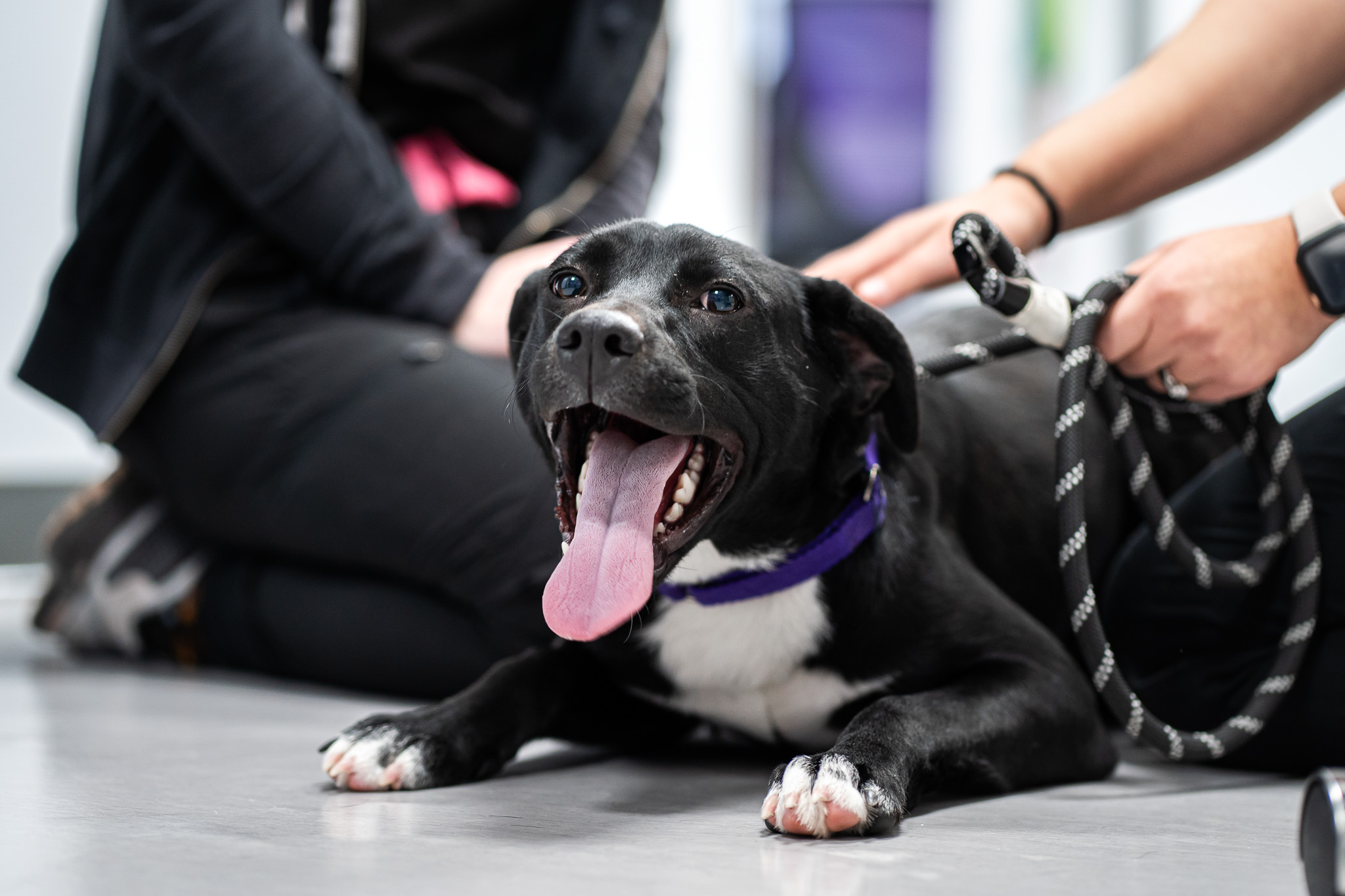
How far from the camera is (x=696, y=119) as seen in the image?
5.53 metres

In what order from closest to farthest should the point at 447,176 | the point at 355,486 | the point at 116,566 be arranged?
the point at 355,486, the point at 116,566, the point at 447,176

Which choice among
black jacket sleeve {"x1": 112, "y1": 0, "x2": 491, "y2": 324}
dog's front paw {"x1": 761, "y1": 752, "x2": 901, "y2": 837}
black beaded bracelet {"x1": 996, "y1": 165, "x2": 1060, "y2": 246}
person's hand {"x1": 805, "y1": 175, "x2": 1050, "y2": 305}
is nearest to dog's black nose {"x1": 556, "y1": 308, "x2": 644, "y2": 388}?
dog's front paw {"x1": 761, "y1": 752, "x2": 901, "y2": 837}

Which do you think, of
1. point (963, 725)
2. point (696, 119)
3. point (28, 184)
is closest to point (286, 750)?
point (963, 725)

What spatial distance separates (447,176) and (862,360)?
139cm

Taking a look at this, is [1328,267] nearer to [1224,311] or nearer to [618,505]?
[1224,311]

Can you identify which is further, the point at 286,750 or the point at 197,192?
the point at 197,192

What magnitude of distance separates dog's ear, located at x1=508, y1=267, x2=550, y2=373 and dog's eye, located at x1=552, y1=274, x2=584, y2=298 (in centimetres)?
5

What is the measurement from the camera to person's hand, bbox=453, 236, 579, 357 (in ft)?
6.77

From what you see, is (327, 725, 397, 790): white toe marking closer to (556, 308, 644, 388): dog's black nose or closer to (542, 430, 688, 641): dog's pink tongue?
(542, 430, 688, 641): dog's pink tongue

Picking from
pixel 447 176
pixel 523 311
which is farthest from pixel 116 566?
pixel 523 311

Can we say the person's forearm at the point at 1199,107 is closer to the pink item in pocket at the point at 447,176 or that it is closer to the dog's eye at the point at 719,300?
the dog's eye at the point at 719,300

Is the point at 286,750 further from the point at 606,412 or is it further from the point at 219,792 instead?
the point at 606,412

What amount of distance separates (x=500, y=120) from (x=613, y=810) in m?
1.64

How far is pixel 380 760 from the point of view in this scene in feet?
4.07
